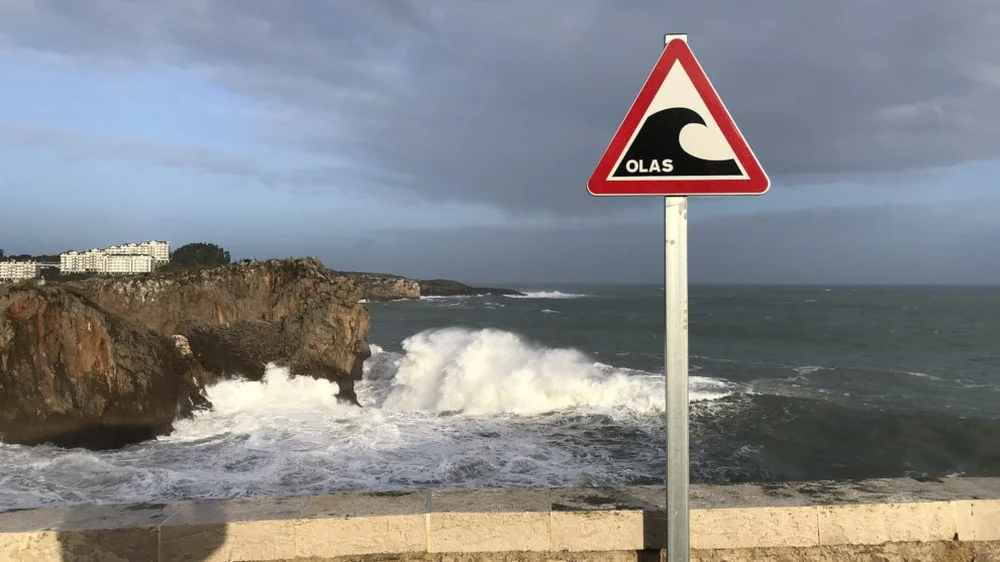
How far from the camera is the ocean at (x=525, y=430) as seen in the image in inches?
373

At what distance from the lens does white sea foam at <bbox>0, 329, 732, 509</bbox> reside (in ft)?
30.1

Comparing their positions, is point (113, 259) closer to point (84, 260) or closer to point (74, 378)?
point (84, 260)

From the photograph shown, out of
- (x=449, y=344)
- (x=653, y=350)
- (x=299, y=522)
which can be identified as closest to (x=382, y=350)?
(x=449, y=344)

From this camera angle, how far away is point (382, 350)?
93.1ft

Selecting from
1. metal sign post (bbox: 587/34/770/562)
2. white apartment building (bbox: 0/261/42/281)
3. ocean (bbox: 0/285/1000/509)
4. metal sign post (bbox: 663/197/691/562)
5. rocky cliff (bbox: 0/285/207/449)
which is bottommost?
ocean (bbox: 0/285/1000/509)

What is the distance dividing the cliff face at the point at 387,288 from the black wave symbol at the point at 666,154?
105318mm

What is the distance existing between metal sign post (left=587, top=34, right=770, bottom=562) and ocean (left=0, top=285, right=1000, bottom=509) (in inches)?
287

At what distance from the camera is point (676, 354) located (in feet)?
7.09

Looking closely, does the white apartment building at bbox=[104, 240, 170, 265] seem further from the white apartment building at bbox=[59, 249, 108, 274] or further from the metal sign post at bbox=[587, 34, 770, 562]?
the metal sign post at bbox=[587, 34, 770, 562]

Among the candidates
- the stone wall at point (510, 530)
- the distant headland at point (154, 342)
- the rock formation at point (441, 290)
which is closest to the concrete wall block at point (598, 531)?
the stone wall at point (510, 530)

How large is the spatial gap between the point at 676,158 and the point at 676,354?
0.73m

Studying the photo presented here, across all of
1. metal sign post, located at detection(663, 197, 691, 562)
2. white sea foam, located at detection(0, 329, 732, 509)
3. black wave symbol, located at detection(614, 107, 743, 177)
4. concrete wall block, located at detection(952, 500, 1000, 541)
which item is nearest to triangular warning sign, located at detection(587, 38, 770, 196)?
black wave symbol, located at detection(614, 107, 743, 177)

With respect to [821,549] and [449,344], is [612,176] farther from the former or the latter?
[449,344]

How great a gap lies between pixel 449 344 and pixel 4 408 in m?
11.6
